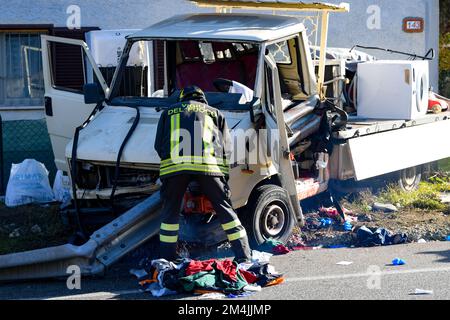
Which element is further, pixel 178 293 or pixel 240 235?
pixel 240 235

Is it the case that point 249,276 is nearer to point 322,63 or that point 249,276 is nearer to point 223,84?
point 223,84

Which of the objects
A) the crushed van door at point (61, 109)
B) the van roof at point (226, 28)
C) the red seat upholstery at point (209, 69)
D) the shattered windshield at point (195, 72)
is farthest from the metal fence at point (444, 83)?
the crushed van door at point (61, 109)

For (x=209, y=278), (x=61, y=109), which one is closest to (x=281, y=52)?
(x=61, y=109)

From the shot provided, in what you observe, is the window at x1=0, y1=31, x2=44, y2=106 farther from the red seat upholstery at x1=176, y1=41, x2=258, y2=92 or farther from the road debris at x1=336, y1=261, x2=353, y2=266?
the road debris at x1=336, y1=261, x2=353, y2=266

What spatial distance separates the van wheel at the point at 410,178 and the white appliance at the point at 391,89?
0.86m

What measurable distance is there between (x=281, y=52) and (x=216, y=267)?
3.56 m

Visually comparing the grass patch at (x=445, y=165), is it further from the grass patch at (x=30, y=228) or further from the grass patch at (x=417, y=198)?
the grass patch at (x=30, y=228)

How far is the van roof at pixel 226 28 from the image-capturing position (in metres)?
9.85

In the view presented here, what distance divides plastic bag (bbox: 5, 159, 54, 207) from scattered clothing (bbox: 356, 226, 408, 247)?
421cm

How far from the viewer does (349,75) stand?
39.7 ft

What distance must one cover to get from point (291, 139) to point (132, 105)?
1.70 metres

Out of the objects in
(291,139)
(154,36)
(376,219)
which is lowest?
(376,219)
